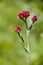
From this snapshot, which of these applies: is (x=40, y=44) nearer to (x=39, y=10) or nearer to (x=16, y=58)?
(x=16, y=58)

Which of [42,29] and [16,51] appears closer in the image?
[16,51]

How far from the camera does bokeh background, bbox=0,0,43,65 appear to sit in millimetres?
9234

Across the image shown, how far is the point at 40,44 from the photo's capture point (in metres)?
9.76

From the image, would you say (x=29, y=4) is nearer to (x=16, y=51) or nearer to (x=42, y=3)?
(x=42, y=3)

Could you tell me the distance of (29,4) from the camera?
13.3 metres

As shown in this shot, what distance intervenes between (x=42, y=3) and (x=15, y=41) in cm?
375

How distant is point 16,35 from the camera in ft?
34.1

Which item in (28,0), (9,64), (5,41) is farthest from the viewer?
(28,0)

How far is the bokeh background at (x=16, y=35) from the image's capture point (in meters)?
9.23

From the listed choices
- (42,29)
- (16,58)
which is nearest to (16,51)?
(16,58)

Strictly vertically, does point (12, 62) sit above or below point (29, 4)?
above

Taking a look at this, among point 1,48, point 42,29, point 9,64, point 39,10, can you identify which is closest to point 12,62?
point 9,64

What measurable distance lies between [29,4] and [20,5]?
0.50 meters

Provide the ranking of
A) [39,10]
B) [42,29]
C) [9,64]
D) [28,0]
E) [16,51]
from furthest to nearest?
[28,0] → [39,10] → [42,29] → [16,51] → [9,64]
